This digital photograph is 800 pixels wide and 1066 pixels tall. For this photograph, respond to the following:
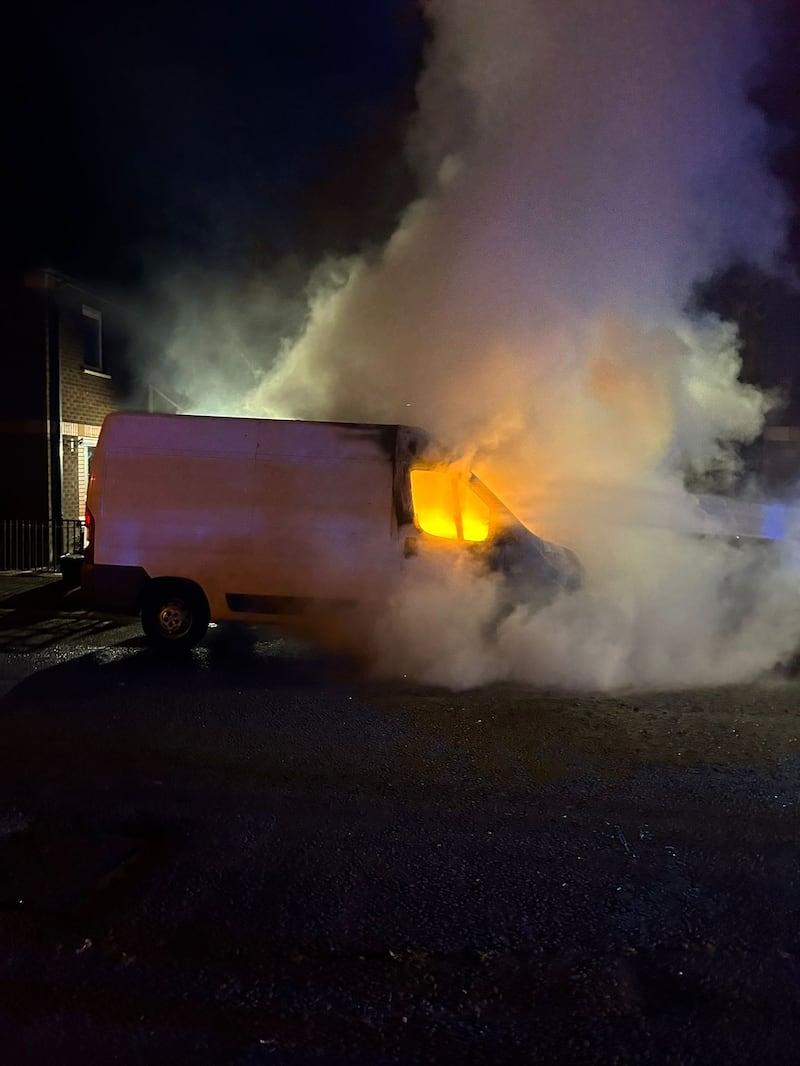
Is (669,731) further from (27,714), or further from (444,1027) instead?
(27,714)

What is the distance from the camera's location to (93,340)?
48.2 ft

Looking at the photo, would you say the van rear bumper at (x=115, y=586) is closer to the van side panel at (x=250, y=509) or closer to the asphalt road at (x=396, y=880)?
the van side panel at (x=250, y=509)

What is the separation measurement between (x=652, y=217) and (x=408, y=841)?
7159mm

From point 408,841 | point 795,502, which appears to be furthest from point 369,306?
point 408,841

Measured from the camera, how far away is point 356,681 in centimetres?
661

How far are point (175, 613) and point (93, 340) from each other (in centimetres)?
907

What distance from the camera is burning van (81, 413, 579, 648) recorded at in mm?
7121

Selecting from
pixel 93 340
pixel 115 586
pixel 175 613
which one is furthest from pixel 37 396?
pixel 175 613

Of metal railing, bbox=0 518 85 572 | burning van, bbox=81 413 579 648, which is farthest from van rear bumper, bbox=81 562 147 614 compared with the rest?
metal railing, bbox=0 518 85 572

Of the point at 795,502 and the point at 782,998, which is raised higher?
the point at 795,502

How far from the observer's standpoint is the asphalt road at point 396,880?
100 inches

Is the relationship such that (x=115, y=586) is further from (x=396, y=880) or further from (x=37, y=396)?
(x=37, y=396)

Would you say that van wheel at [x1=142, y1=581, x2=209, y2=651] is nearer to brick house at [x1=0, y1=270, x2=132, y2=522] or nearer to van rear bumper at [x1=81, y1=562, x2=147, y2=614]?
van rear bumper at [x1=81, y1=562, x2=147, y2=614]

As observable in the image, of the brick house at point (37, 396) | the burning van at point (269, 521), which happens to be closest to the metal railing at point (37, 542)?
the brick house at point (37, 396)
